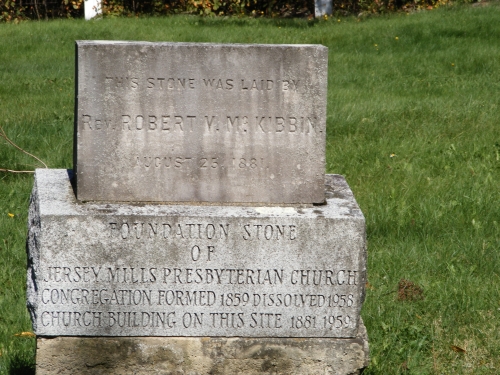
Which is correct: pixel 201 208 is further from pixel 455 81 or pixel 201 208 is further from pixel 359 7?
pixel 359 7

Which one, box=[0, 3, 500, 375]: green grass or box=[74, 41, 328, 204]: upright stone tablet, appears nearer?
box=[74, 41, 328, 204]: upright stone tablet

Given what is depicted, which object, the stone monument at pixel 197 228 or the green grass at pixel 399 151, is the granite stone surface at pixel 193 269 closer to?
the stone monument at pixel 197 228

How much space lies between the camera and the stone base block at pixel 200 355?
3307 millimetres

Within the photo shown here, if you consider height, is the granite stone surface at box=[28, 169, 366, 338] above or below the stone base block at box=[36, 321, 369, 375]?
above

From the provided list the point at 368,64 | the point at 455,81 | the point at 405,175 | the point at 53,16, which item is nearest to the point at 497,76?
the point at 455,81

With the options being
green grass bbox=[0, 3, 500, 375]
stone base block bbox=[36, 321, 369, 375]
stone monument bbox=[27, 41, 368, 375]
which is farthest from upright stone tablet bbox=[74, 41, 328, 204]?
green grass bbox=[0, 3, 500, 375]

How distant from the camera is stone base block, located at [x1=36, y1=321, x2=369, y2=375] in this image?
10.8 feet

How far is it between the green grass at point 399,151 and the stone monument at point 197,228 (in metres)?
0.70

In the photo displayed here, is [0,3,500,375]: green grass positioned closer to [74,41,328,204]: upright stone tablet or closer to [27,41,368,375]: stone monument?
[27,41,368,375]: stone monument

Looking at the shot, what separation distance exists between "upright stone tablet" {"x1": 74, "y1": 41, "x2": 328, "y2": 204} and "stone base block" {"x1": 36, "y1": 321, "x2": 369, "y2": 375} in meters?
0.58

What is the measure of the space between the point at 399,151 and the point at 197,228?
12.9ft

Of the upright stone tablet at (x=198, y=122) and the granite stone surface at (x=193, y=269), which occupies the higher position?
the upright stone tablet at (x=198, y=122)

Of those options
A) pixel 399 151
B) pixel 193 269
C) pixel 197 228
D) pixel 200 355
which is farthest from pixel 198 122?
pixel 399 151

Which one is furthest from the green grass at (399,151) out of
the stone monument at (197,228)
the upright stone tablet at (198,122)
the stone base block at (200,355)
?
the upright stone tablet at (198,122)
